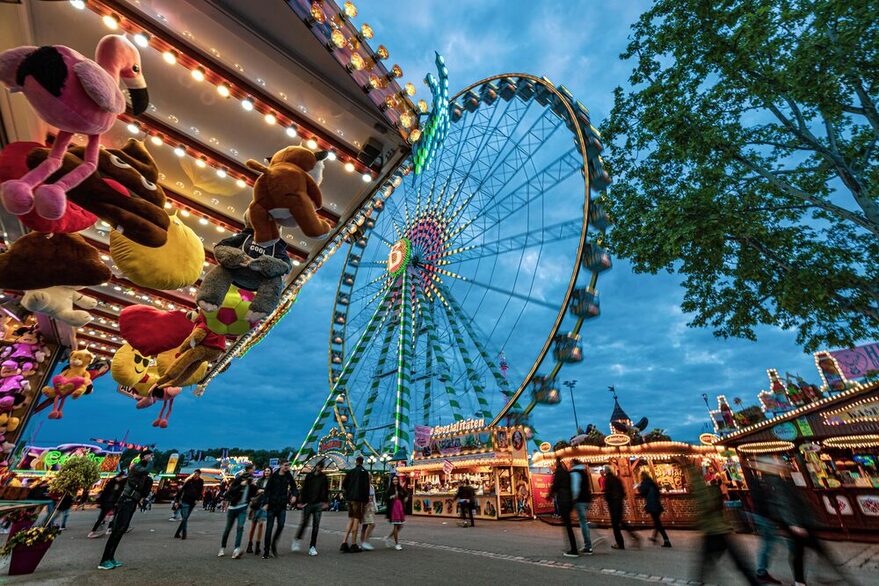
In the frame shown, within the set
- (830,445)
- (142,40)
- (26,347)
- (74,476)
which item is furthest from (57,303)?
(830,445)

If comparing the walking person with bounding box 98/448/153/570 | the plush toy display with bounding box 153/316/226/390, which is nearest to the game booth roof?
the plush toy display with bounding box 153/316/226/390

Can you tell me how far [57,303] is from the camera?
5176mm

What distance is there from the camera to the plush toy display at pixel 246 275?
392 cm

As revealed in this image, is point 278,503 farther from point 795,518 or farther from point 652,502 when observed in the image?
point 652,502

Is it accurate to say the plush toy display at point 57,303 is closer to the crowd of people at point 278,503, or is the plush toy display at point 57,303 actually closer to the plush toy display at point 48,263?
the plush toy display at point 48,263

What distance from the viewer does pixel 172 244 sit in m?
3.64

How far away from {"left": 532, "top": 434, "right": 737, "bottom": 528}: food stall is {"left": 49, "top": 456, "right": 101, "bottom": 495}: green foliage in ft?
49.5

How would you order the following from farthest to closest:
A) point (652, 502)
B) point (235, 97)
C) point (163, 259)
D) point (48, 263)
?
point (652, 502) < point (235, 97) < point (163, 259) < point (48, 263)

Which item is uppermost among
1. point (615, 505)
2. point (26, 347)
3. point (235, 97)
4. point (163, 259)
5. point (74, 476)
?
point (235, 97)

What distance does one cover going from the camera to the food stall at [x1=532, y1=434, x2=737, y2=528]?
10984mm

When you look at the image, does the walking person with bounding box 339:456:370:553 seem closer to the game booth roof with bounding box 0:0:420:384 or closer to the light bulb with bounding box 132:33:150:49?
the game booth roof with bounding box 0:0:420:384

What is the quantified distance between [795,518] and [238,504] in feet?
22.9

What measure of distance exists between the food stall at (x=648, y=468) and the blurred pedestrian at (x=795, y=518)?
7874 mm

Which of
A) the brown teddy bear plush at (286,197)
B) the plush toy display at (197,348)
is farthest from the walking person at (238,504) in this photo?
the brown teddy bear plush at (286,197)
